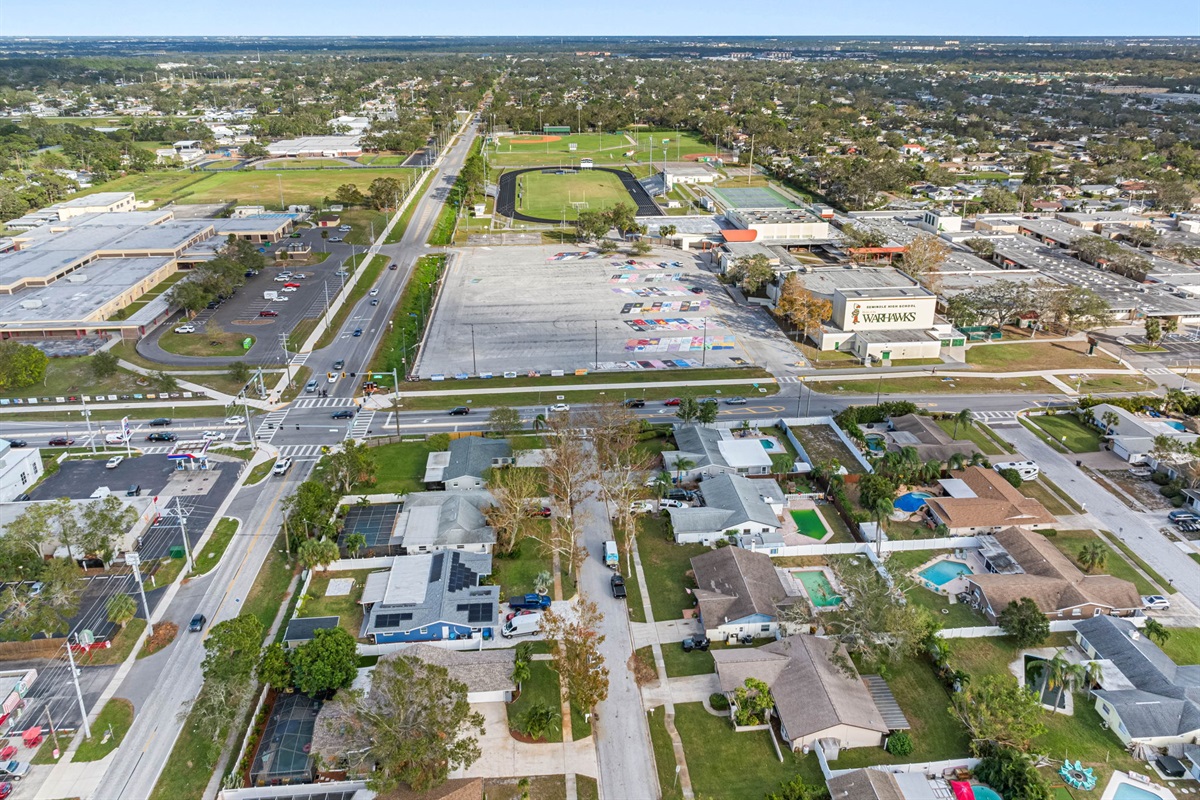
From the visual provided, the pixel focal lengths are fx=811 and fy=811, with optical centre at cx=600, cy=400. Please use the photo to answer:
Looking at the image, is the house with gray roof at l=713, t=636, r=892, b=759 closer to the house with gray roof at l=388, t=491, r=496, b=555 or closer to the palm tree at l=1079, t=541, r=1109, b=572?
the house with gray roof at l=388, t=491, r=496, b=555

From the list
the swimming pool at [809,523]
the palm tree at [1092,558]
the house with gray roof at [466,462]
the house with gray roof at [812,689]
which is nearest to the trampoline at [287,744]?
the house with gray roof at [812,689]

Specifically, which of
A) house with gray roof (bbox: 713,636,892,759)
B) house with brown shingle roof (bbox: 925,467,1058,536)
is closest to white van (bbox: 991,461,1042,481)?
house with brown shingle roof (bbox: 925,467,1058,536)

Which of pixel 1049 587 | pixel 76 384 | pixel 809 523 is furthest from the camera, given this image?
pixel 76 384

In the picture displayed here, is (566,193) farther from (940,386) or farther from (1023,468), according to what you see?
(1023,468)

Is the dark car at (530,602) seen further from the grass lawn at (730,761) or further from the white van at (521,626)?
the grass lawn at (730,761)

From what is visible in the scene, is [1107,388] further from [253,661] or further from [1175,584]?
[253,661]

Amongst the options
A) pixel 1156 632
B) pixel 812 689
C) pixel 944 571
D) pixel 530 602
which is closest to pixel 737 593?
pixel 812 689
